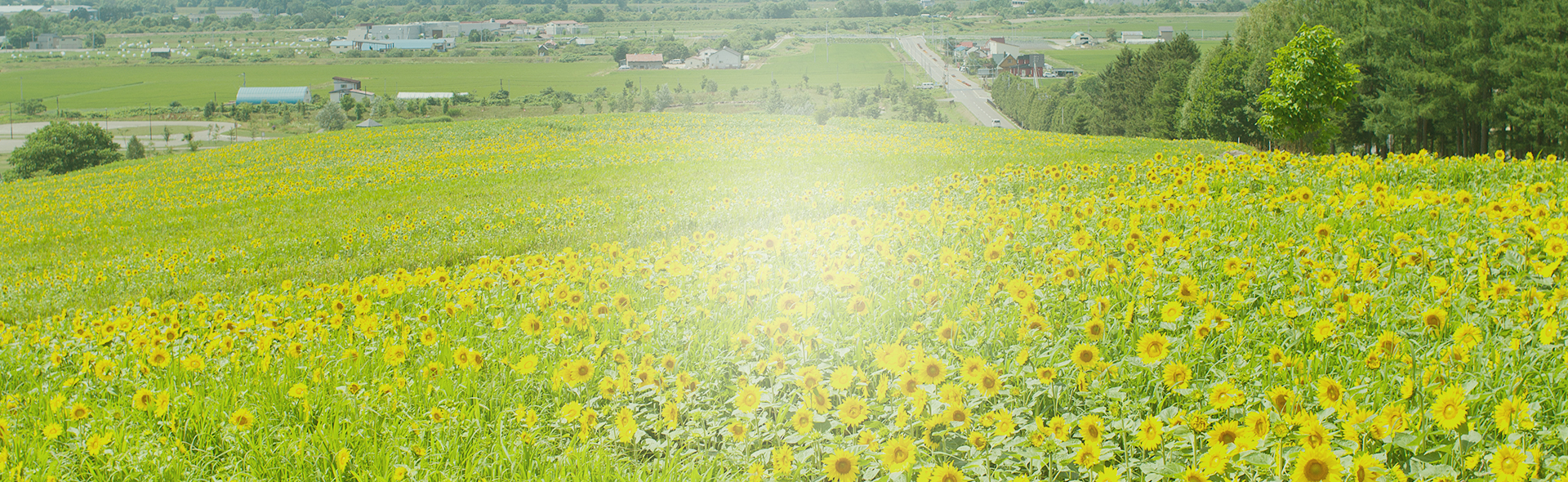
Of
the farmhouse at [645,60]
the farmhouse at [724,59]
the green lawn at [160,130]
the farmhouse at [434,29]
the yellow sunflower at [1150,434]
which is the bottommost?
the yellow sunflower at [1150,434]

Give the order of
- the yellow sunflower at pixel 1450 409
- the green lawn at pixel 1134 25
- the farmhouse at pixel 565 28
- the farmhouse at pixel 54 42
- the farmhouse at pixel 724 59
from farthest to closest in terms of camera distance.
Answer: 1. the farmhouse at pixel 54 42
2. the farmhouse at pixel 565 28
3. the green lawn at pixel 1134 25
4. the farmhouse at pixel 724 59
5. the yellow sunflower at pixel 1450 409

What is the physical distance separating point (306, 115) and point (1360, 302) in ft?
240

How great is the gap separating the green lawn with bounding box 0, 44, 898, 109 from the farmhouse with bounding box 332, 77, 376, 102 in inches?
37.0

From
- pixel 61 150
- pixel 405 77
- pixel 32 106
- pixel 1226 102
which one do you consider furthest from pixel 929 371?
pixel 32 106

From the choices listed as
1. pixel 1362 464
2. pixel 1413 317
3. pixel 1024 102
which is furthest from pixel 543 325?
pixel 1024 102

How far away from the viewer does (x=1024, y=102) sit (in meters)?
75.0

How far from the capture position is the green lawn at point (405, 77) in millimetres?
46219

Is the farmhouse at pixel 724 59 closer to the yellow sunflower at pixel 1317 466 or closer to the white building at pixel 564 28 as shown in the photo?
the white building at pixel 564 28

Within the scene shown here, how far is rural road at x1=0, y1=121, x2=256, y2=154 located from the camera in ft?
193

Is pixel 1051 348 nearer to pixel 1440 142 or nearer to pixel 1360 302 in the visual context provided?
pixel 1360 302

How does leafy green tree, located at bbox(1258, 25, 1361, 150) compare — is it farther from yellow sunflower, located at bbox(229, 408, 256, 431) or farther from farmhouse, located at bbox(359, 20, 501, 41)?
farmhouse, located at bbox(359, 20, 501, 41)

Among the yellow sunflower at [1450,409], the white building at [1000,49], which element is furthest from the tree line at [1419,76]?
the white building at [1000,49]

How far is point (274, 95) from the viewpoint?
75750 mm

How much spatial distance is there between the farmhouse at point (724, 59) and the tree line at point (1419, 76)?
87.1 feet
